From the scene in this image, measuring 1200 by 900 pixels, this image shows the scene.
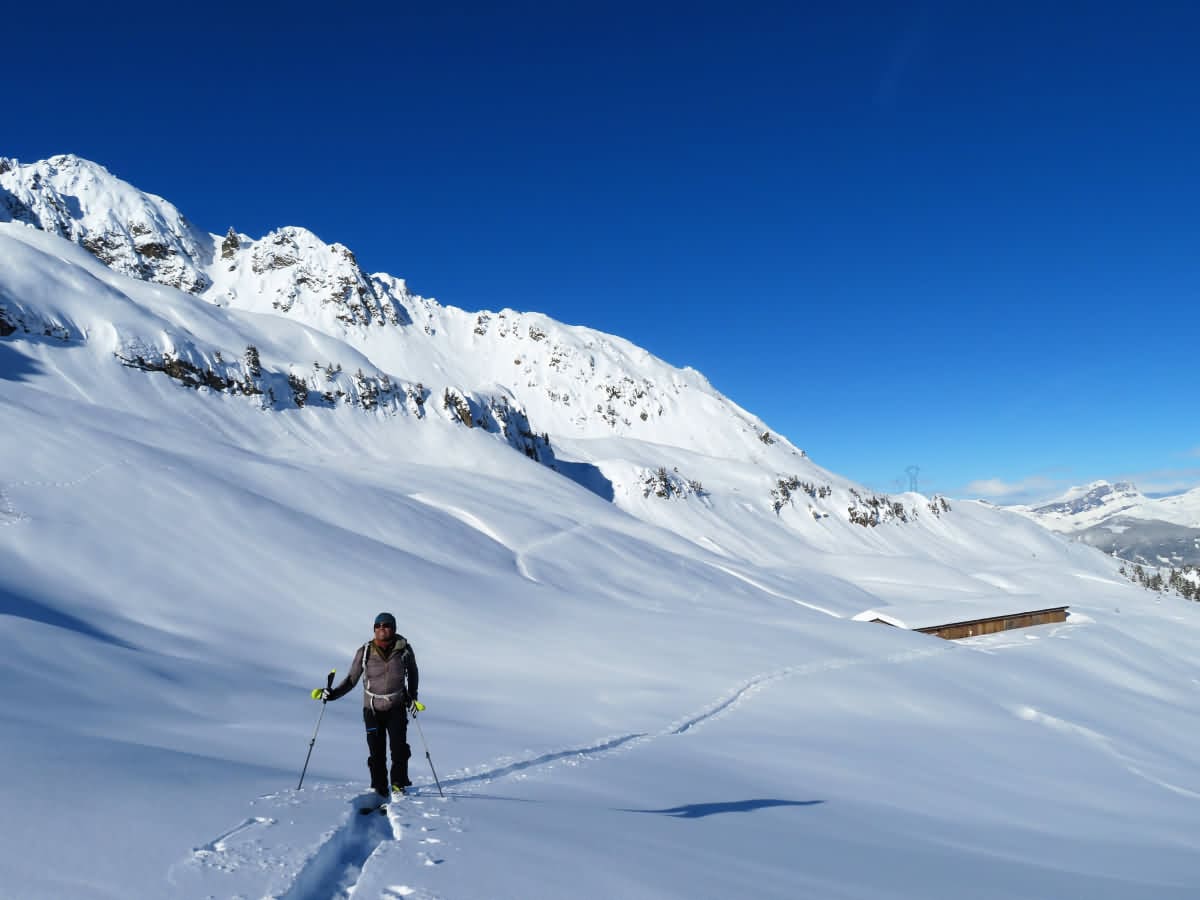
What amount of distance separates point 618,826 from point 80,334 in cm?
6663

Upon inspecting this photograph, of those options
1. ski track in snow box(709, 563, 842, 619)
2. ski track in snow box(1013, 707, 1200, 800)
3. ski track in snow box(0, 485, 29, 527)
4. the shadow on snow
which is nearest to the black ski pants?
the shadow on snow

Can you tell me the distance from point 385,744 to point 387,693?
20.0 inches

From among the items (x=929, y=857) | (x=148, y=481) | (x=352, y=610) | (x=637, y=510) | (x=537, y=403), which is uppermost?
(x=537, y=403)

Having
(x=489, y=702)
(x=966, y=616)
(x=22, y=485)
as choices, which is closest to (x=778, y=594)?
(x=966, y=616)

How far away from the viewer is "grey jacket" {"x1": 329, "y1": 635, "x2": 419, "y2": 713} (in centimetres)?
748

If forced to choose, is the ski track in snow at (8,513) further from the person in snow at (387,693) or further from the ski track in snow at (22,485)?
the person in snow at (387,693)

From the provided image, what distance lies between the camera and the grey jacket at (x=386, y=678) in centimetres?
748

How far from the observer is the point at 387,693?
7.48 metres

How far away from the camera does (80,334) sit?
5753 centimetres

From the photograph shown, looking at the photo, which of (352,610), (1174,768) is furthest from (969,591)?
(352,610)

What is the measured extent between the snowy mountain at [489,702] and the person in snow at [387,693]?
0.33 metres

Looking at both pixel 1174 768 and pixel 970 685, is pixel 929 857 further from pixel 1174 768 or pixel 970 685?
pixel 970 685

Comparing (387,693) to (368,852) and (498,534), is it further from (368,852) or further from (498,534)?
(498,534)

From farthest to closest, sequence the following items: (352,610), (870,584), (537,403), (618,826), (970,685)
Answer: (537,403), (870,584), (970,685), (352,610), (618,826)
